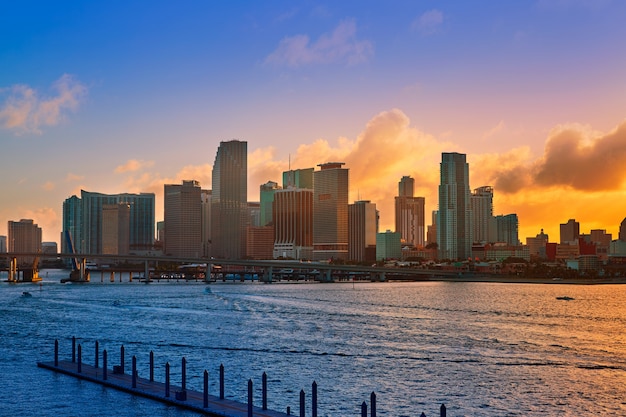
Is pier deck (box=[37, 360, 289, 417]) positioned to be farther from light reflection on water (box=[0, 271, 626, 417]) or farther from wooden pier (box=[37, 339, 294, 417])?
light reflection on water (box=[0, 271, 626, 417])

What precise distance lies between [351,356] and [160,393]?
81.0 feet

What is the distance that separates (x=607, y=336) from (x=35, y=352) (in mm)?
57589

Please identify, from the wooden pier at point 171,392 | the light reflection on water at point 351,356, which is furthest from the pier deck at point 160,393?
the light reflection on water at point 351,356

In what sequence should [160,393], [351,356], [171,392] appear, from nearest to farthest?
[171,392]
[160,393]
[351,356]

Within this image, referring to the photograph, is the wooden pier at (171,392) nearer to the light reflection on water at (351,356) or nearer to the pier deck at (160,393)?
the pier deck at (160,393)

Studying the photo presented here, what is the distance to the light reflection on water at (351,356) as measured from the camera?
43406 mm

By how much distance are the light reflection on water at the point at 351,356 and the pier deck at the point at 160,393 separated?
762mm

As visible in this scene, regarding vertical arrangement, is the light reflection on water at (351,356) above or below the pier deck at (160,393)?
below

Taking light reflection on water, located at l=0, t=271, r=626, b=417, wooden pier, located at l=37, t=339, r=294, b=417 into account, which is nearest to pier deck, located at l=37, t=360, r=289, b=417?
wooden pier, located at l=37, t=339, r=294, b=417

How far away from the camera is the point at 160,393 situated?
4038 centimetres

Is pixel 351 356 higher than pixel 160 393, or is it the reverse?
pixel 160 393

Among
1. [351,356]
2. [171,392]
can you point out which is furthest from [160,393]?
[351,356]

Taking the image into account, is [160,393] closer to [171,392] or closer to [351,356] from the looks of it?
[171,392]

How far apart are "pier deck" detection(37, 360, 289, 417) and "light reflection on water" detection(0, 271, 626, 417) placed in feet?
2.50
